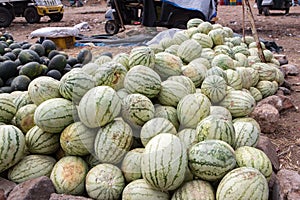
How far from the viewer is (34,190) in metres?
2.36

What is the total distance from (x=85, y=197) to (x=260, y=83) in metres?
3.24

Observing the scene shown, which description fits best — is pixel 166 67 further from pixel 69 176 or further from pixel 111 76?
pixel 69 176

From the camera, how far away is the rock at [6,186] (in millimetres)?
2506

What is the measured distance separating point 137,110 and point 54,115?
1.99 feet

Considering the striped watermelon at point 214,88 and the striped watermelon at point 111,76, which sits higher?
the striped watermelon at point 111,76

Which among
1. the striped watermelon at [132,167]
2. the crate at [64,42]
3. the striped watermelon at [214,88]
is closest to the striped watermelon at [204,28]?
the striped watermelon at [214,88]

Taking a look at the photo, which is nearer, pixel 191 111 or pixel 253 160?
pixel 253 160

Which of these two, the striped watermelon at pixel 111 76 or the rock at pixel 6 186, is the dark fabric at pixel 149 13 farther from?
the rock at pixel 6 186

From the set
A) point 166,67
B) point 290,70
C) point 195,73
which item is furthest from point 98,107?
point 290,70

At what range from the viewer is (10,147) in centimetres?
253

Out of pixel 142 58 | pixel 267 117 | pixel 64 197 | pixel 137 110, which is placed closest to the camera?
pixel 64 197

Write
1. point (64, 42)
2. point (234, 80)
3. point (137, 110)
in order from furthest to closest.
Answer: point (64, 42) → point (234, 80) → point (137, 110)

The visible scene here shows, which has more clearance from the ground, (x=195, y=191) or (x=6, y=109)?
(x=6, y=109)

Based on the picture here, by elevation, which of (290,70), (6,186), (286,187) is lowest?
(290,70)
